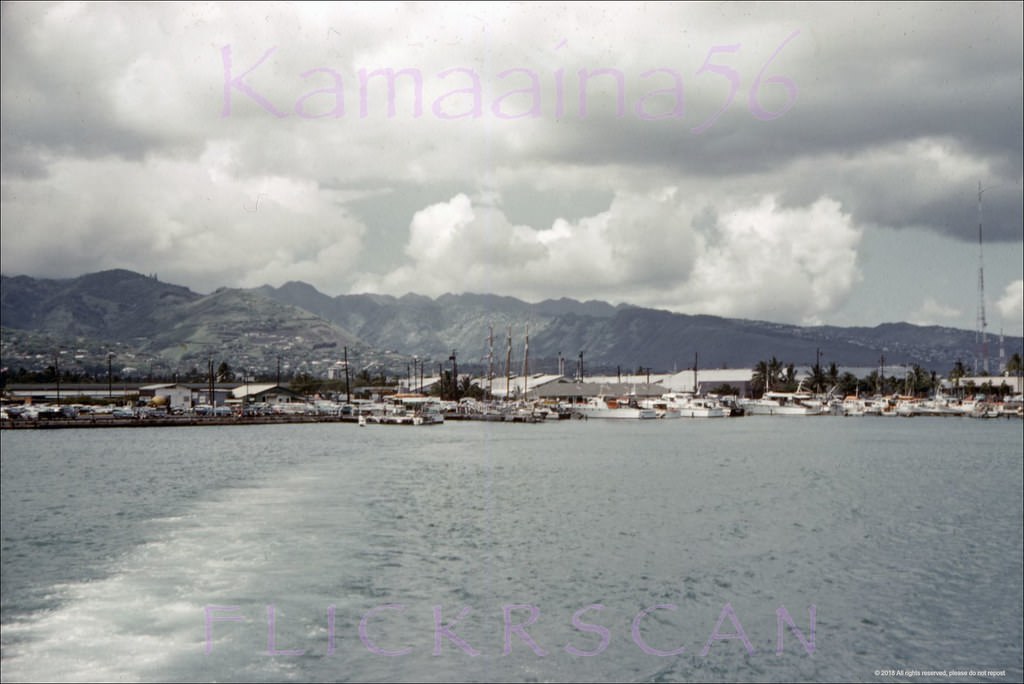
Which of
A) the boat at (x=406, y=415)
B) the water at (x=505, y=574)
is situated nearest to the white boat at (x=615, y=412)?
the boat at (x=406, y=415)

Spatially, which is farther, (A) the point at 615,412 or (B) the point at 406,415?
(A) the point at 615,412

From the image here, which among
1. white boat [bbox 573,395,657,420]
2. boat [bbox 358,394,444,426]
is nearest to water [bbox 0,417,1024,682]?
boat [bbox 358,394,444,426]

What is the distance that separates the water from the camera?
25969 mm

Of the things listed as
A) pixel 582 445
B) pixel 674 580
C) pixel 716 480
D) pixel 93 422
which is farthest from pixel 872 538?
pixel 93 422

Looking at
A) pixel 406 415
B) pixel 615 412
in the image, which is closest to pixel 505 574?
pixel 406 415

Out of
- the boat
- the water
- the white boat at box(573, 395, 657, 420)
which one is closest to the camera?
the water

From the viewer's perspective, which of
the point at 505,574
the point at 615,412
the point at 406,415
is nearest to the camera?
the point at 505,574

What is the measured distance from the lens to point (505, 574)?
36062 mm

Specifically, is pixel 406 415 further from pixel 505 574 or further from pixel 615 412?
pixel 505 574

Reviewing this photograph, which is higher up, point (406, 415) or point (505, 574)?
point (406, 415)

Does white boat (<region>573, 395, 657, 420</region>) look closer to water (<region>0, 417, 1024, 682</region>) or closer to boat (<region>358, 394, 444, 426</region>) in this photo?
boat (<region>358, 394, 444, 426</region>)

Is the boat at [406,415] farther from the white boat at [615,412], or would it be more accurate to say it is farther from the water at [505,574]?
the water at [505,574]

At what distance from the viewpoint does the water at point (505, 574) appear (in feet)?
85.2

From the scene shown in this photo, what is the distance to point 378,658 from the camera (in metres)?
25.5
